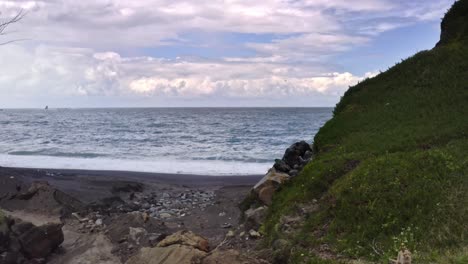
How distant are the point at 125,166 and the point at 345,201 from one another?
2086 centimetres

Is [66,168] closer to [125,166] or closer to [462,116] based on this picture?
[125,166]

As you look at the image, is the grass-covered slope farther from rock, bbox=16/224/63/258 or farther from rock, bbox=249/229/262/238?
rock, bbox=16/224/63/258

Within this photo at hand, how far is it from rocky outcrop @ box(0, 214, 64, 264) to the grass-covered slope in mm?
5288

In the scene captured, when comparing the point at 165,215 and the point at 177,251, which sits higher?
the point at 177,251

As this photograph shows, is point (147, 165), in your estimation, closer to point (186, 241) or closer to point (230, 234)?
point (230, 234)

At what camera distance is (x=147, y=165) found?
29.2m

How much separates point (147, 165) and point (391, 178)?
20.8 metres

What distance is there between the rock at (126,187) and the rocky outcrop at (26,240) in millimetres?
7489

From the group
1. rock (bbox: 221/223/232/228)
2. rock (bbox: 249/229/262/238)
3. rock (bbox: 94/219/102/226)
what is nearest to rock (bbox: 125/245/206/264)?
rock (bbox: 249/229/262/238)

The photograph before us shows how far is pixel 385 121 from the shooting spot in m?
15.2

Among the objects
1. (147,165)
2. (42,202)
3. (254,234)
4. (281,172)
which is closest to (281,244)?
(254,234)

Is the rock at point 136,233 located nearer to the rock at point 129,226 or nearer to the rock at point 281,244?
the rock at point 129,226

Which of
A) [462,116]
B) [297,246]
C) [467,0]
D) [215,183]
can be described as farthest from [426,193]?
[467,0]

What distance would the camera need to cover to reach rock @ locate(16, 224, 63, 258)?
11305mm
